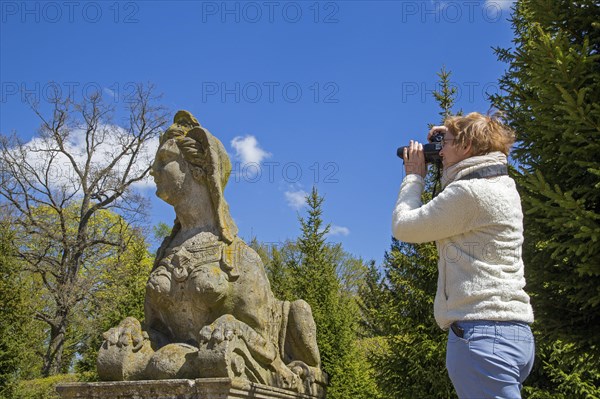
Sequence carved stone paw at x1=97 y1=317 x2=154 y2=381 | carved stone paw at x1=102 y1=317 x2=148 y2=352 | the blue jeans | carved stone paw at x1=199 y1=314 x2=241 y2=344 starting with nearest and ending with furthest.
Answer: the blue jeans < carved stone paw at x1=199 y1=314 x2=241 y2=344 < carved stone paw at x1=97 y1=317 x2=154 y2=381 < carved stone paw at x1=102 y1=317 x2=148 y2=352

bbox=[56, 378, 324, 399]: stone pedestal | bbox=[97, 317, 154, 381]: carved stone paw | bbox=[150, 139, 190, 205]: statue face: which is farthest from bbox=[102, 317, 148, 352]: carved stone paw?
bbox=[150, 139, 190, 205]: statue face

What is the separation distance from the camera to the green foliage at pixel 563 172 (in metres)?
6.14

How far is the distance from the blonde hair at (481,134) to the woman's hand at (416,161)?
19 cm

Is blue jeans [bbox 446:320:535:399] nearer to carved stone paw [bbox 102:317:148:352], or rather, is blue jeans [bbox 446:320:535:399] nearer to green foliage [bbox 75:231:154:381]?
carved stone paw [bbox 102:317:148:352]

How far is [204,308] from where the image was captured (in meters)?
5.95

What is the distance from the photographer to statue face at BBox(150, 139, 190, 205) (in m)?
6.48

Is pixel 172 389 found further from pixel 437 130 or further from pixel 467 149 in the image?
pixel 467 149

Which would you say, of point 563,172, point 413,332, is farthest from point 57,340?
point 563,172

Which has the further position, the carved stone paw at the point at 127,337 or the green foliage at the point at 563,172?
the green foliage at the point at 563,172

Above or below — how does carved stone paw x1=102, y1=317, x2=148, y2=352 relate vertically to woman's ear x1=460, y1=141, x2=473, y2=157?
below

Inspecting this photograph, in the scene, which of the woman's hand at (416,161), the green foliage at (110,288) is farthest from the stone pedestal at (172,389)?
the green foliage at (110,288)

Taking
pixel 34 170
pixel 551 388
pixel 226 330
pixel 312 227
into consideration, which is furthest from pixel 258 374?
pixel 34 170

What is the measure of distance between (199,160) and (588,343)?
4675 mm

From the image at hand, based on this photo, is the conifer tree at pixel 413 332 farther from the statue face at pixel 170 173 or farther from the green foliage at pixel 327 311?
the statue face at pixel 170 173
